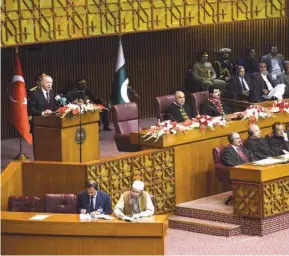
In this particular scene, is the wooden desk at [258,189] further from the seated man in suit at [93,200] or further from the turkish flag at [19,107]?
the turkish flag at [19,107]

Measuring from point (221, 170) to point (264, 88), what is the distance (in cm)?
486

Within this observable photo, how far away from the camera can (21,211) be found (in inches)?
563

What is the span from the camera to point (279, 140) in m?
16.5

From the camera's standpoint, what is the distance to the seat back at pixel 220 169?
15.9m

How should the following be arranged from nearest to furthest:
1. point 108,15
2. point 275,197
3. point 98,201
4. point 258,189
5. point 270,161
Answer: point 98,201
point 258,189
point 275,197
point 270,161
point 108,15

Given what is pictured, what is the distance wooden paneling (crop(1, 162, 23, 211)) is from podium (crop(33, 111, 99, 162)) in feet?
2.87

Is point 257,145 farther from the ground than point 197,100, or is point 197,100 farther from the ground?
point 197,100

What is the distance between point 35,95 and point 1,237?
3.59 metres

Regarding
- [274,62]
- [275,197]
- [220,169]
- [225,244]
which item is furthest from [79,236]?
[274,62]

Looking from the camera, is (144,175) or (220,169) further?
(220,169)

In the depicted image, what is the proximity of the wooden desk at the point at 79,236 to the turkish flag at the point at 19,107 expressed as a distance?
4012 mm

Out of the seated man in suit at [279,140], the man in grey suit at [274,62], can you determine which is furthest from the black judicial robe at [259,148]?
the man in grey suit at [274,62]

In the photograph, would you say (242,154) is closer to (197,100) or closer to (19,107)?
(197,100)

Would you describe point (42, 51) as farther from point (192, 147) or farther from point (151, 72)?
point (192, 147)
